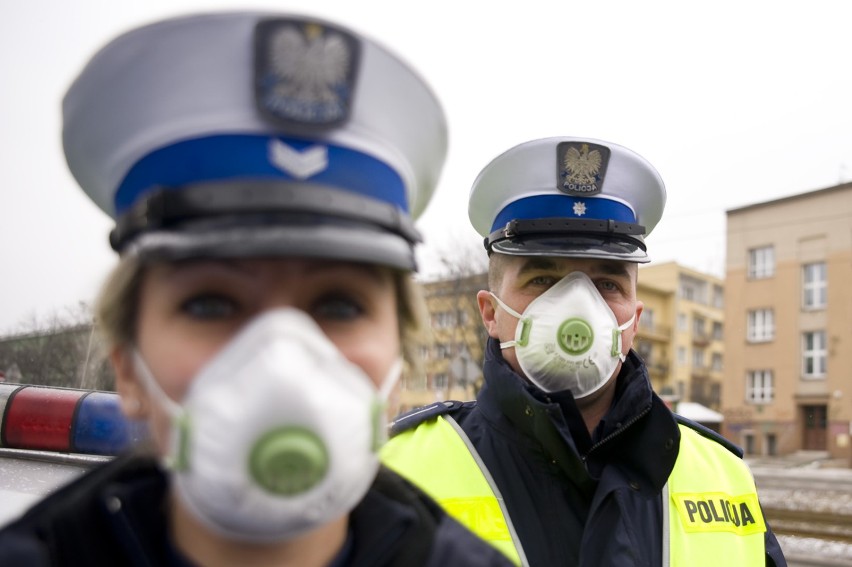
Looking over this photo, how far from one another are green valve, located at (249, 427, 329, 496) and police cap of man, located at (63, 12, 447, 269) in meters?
0.28

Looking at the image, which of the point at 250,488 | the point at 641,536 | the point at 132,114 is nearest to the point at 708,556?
the point at 641,536

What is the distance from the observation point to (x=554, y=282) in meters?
2.62

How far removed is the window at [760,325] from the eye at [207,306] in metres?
38.0

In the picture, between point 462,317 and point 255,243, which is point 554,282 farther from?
point 462,317

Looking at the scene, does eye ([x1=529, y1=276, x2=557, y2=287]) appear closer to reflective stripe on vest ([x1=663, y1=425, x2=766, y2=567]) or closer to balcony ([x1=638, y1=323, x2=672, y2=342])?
reflective stripe on vest ([x1=663, y1=425, x2=766, y2=567])

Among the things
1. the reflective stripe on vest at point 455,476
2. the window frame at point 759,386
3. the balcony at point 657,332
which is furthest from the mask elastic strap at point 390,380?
the balcony at point 657,332

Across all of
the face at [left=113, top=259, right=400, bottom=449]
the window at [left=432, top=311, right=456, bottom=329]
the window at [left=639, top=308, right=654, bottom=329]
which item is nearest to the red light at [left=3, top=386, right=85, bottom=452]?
the face at [left=113, top=259, right=400, bottom=449]

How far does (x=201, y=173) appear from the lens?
4.10ft

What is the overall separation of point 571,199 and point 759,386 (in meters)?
36.9

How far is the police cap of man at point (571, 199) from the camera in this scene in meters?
2.55

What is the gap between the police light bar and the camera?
2.35 m

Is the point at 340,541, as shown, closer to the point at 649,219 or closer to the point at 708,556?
the point at 708,556

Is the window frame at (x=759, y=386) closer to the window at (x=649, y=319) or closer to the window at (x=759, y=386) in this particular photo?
the window at (x=759, y=386)

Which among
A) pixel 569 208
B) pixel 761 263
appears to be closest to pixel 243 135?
pixel 569 208
